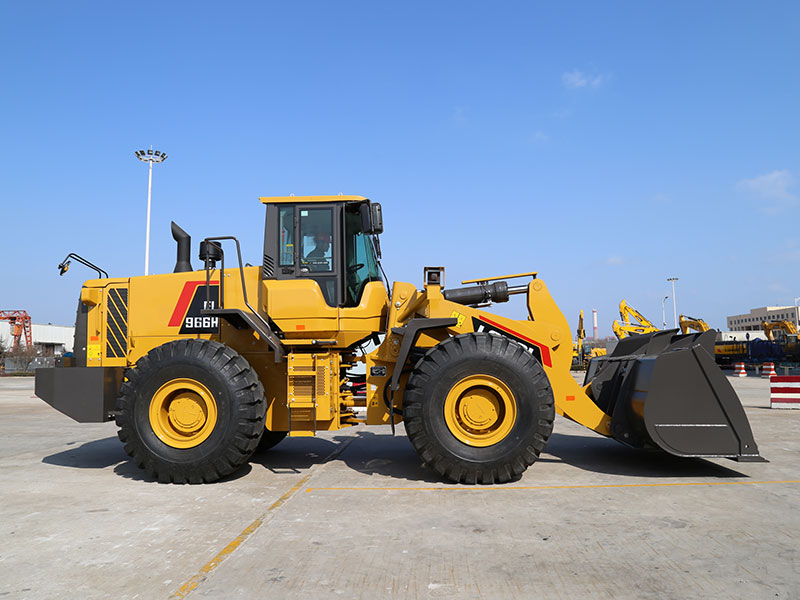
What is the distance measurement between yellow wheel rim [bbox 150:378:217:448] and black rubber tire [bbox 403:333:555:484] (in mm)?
2188

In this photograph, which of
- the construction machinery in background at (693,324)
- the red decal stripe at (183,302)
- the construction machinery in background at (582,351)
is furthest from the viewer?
the construction machinery in background at (693,324)

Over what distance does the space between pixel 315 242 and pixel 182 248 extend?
2093mm

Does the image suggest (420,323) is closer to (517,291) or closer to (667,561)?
(517,291)

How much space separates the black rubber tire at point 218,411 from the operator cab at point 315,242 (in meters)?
1.22

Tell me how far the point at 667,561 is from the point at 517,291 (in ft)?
12.8

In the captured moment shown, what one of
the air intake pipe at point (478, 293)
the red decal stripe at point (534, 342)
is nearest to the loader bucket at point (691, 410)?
the red decal stripe at point (534, 342)

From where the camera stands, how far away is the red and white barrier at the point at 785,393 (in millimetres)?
13930

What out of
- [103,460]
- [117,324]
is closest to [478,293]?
[117,324]

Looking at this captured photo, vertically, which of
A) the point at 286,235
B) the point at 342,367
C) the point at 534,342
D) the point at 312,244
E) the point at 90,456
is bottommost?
the point at 90,456

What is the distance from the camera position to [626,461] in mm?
7145

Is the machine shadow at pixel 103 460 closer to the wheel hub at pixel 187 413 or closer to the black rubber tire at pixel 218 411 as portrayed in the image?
the black rubber tire at pixel 218 411

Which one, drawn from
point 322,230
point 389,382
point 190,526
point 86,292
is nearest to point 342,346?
point 389,382

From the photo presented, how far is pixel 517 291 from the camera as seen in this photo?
7184 millimetres

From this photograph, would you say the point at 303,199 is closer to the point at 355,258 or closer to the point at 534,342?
the point at 355,258
